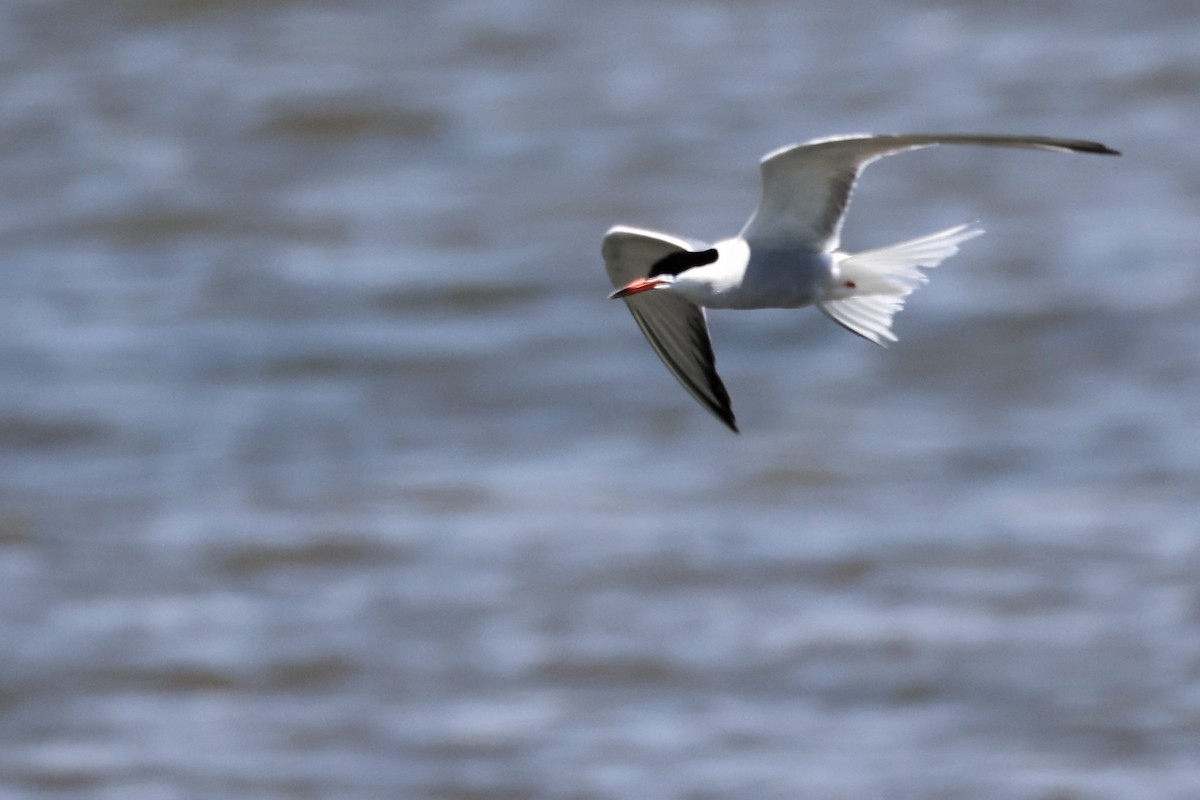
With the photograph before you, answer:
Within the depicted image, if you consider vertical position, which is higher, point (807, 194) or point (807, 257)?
point (807, 194)

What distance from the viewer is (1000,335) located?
52.3ft

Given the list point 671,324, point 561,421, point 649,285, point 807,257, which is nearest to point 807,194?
point 807,257

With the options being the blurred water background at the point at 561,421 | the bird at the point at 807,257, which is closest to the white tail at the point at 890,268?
the bird at the point at 807,257

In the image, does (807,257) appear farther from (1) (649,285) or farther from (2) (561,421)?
(2) (561,421)

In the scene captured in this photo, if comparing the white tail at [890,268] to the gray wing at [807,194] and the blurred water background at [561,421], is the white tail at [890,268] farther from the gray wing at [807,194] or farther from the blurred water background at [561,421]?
the blurred water background at [561,421]

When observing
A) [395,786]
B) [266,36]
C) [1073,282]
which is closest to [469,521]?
[395,786]

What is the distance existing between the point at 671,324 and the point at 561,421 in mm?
10639

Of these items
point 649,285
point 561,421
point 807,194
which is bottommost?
point 649,285

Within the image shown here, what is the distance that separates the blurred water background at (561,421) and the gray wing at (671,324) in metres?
5.92

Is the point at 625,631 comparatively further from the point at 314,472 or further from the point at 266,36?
the point at 266,36

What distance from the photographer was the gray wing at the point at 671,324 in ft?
14.6

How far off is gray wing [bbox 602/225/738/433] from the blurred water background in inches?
233

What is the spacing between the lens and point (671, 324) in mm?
4555

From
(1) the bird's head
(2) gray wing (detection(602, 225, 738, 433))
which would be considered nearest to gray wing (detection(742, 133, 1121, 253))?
(1) the bird's head
